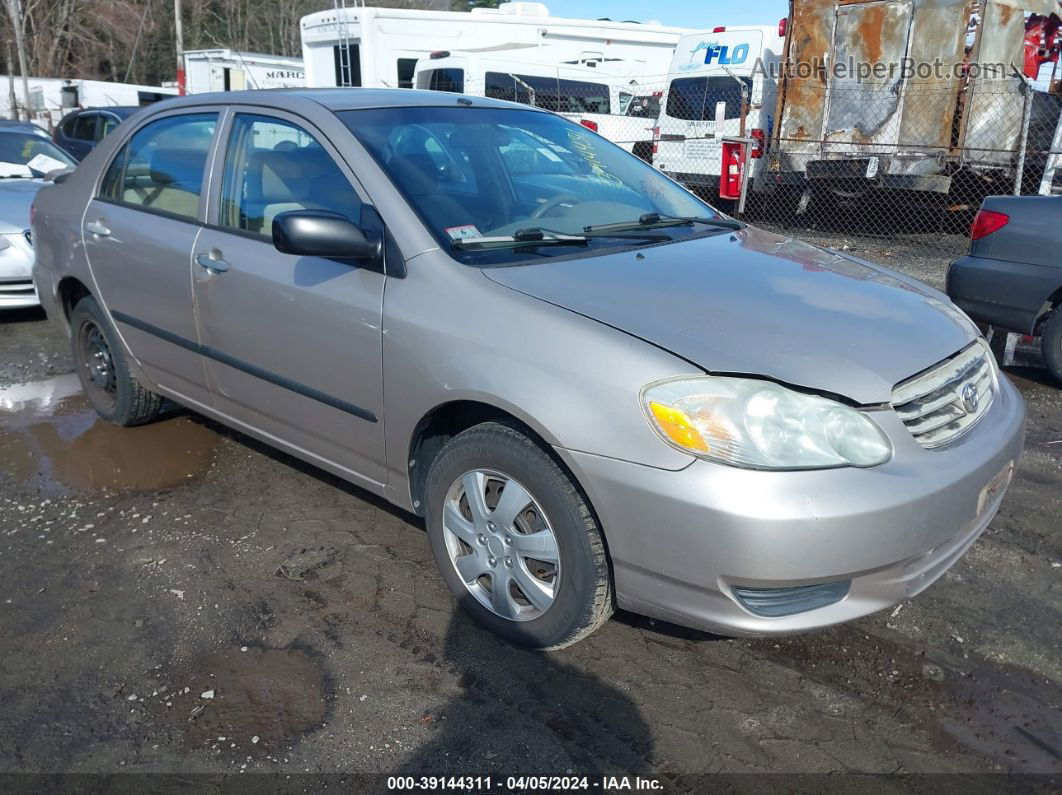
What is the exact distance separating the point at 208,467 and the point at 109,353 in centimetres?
89

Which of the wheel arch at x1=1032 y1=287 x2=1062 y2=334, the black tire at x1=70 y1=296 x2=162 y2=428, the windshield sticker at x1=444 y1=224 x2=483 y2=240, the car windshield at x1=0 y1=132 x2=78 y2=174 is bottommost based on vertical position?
the black tire at x1=70 y1=296 x2=162 y2=428

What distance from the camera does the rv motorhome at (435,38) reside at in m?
15.1

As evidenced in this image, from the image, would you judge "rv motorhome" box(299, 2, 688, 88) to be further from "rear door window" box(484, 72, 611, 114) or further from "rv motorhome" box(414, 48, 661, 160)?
"rear door window" box(484, 72, 611, 114)

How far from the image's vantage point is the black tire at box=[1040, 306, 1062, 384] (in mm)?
5473

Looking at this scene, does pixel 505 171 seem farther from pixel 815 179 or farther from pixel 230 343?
pixel 815 179

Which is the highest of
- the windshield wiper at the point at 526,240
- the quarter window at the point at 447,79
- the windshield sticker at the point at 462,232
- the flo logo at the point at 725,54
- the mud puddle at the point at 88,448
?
the flo logo at the point at 725,54

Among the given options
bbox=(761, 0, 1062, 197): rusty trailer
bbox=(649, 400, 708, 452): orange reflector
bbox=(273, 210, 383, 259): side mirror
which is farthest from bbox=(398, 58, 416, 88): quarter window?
bbox=(649, 400, 708, 452): orange reflector

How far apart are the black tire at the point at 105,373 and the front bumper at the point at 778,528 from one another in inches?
118

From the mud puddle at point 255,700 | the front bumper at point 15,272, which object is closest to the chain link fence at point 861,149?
the front bumper at point 15,272

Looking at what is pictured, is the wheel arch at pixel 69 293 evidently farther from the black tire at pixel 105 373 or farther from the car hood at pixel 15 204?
the car hood at pixel 15 204

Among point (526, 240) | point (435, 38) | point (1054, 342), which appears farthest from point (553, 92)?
Result: point (526, 240)

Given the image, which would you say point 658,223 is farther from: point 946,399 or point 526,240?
point 946,399

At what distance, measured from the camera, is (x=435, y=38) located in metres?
15.4

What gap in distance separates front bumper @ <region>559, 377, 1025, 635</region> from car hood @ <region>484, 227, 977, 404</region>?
0.24 m
